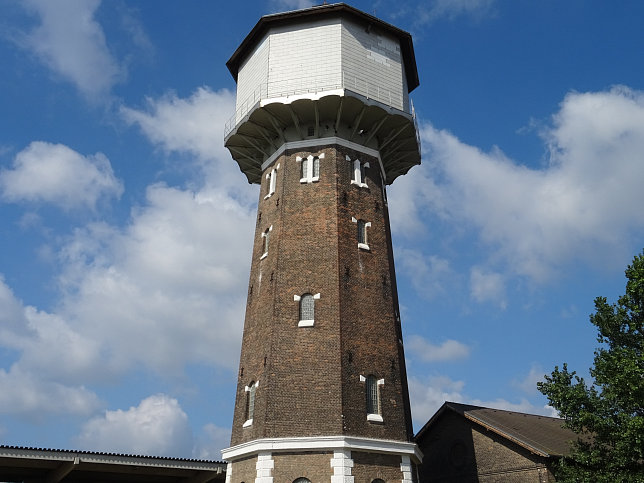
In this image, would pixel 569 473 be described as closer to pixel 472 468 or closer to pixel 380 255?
pixel 472 468

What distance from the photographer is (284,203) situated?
27.6 metres

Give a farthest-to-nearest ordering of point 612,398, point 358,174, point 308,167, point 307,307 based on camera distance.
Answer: point 358,174
point 308,167
point 307,307
point 612,398

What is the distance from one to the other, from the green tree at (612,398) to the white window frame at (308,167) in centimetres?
1299

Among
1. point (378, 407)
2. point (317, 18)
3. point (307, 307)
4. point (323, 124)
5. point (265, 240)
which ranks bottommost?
point (378, 407)

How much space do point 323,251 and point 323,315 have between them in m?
2.92

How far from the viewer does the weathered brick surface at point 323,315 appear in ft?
75.3

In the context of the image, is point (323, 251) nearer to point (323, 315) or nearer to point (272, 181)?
point (323, 315)

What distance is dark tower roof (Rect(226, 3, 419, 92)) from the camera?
29.6 meters

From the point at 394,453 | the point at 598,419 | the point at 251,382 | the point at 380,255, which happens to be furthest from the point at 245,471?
the point at 598,419

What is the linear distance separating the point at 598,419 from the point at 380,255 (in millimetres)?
10863

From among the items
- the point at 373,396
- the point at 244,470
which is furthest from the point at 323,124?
the point at 244,470

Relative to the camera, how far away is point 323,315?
2462cm

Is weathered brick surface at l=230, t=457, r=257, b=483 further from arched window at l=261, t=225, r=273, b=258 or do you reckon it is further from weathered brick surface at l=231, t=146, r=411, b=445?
arched window at l=261, t=225, r=273, b=258

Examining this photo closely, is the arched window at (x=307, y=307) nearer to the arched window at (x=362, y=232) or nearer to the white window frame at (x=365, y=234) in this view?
the white window frame at (x=365, y=234)
